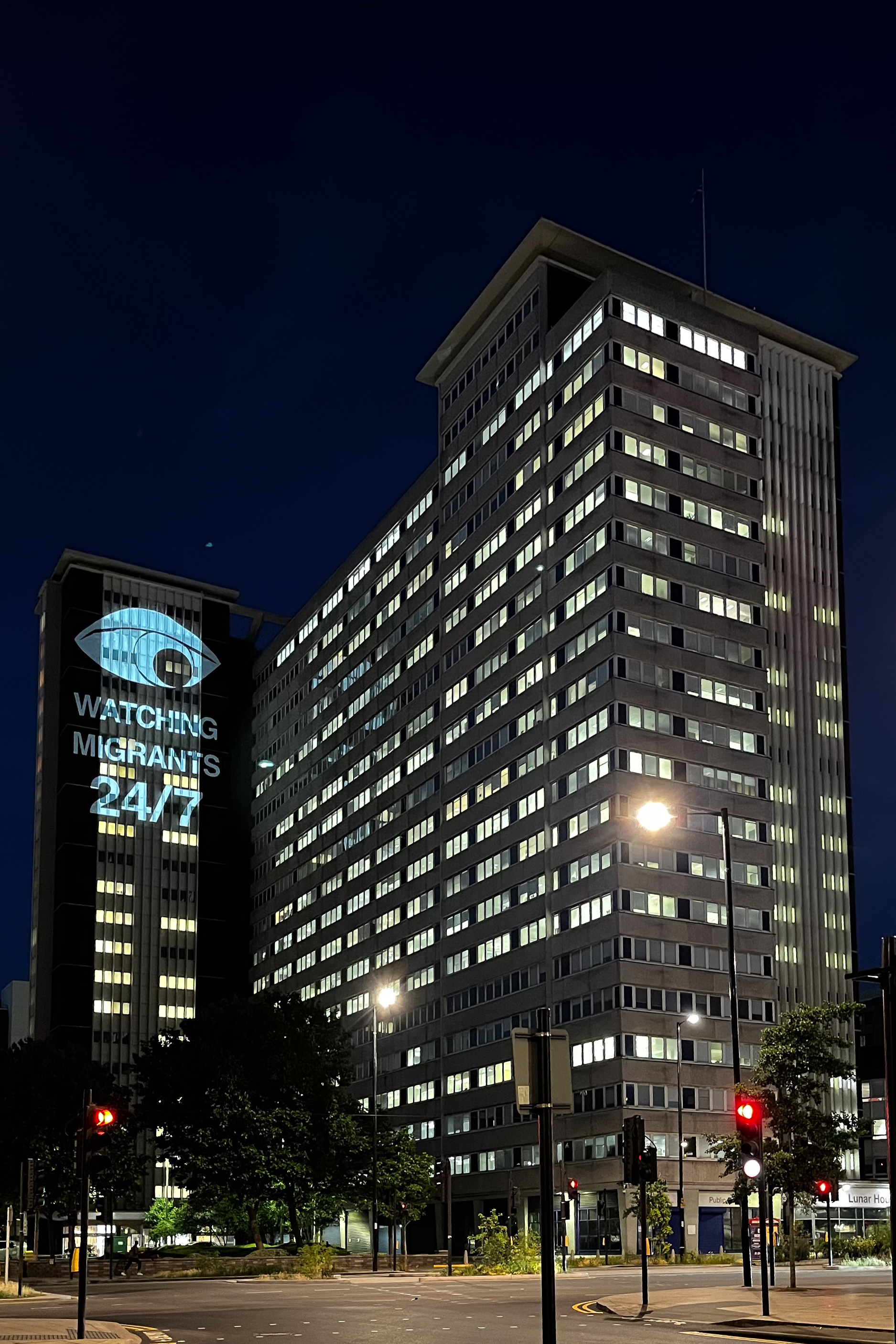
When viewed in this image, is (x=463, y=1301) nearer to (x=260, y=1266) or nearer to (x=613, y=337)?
(x=260, y=1266)

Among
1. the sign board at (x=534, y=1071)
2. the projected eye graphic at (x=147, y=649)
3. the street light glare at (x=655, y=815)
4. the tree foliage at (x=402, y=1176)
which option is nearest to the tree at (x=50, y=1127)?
the tree foliage at (x=402, y=1176)

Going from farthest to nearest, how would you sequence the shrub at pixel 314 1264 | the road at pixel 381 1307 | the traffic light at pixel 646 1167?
1. the shrub at pixel 314 1264
2. the traffic light at pixel 646 1167
3. the road at pixel 381 1307

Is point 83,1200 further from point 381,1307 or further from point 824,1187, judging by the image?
point 824,1187

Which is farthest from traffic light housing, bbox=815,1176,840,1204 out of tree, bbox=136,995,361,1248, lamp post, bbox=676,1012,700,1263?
tree, bbox=136,995,361,1248

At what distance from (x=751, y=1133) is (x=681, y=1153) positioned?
193ft

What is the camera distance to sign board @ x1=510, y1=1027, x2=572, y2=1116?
1477 cm

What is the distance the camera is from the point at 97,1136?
89.6ft

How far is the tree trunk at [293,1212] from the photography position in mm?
86312

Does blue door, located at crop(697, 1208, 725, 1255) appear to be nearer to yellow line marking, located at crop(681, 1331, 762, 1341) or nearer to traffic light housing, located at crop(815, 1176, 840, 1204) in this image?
traffic light housing, located at crop(815, 1176, 840, 1204)

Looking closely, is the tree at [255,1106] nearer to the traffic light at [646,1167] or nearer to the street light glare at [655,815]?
the traffic light at [646,1167]

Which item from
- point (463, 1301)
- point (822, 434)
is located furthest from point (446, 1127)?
point (463, 1301)

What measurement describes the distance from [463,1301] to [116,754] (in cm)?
14075

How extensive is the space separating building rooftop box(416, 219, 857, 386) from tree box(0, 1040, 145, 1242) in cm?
6662

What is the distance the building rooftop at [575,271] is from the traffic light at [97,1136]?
92545 mm
